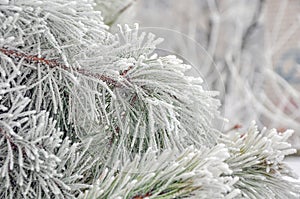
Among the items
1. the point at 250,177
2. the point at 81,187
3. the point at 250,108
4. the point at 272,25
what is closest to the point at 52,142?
the point at 81,187

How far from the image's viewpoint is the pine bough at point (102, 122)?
323 millimetres

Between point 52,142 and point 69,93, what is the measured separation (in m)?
0.05

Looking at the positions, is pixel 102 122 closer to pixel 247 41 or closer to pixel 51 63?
pixel 51 63

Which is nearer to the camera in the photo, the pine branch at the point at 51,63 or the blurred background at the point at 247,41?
the pine branch at the point at 51,63

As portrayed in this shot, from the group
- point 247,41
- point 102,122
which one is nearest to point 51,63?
point 102,122

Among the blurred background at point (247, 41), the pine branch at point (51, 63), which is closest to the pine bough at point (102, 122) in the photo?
the pine branch at point (51, 63)

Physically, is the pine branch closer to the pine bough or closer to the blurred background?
the pine bough

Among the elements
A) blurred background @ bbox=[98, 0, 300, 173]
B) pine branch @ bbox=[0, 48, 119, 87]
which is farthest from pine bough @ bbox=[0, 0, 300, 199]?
blurred background @ bbox=[98, 0, 300, 173]

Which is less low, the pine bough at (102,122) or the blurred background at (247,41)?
the blurred background at (247,41)

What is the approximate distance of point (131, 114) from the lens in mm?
378

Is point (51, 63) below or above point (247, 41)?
below

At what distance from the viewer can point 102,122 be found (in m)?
0.38

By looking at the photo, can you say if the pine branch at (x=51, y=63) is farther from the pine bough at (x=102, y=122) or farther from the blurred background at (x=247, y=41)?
the blurred background at (x=247, y=41)

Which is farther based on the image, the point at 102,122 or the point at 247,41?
the point at 247,41
